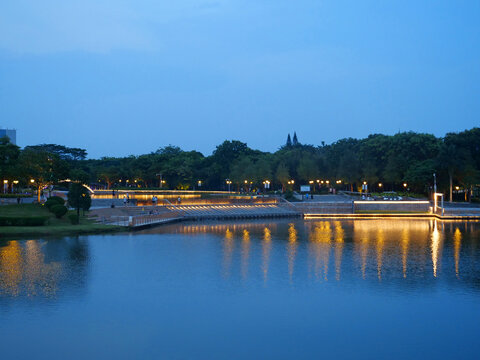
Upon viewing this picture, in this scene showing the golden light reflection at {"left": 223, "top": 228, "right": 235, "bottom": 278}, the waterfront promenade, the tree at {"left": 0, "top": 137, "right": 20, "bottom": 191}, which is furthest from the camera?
the waterfront promenade

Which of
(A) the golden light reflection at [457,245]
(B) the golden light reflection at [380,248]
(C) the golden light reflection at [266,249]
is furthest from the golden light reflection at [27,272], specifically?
(A) the golden light reflection at [457,245]

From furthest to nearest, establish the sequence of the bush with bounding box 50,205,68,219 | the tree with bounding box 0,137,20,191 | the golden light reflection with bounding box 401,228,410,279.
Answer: the tree with bounding box 0,137,20,191 → the bush with bounding box 50,205,68,219 → the golden light reflection with bounding box 401,228,410,279

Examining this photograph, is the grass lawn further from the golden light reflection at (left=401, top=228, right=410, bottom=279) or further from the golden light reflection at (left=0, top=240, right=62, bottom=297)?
the golden light reflection at (left=401, top=228, right=410, bottom=279)

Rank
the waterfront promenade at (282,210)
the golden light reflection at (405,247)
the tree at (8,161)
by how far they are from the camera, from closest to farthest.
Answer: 1. the golden light reflection at (405,247)
2. the tree at (8,161)
3. the waterfront promenade at (282,210)

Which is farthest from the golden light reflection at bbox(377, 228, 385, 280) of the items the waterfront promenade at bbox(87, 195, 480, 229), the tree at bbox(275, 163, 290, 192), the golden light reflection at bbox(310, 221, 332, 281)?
the tree at bbox(275, 163, 290, 192)

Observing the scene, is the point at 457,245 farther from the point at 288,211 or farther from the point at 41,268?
the point at 288,211

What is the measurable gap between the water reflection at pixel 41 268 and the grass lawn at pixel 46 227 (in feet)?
8.35

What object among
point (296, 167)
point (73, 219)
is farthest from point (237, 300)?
point (296, 167)

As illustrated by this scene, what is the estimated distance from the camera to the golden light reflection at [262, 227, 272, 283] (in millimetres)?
26406

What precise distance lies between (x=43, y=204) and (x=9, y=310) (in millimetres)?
31675

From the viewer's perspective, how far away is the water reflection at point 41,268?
21.5m

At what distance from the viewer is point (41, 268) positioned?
26.0m

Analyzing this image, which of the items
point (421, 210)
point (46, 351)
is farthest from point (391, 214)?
point (46, 351)

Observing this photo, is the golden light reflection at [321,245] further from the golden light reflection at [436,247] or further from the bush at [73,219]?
the bush at [73,219]
